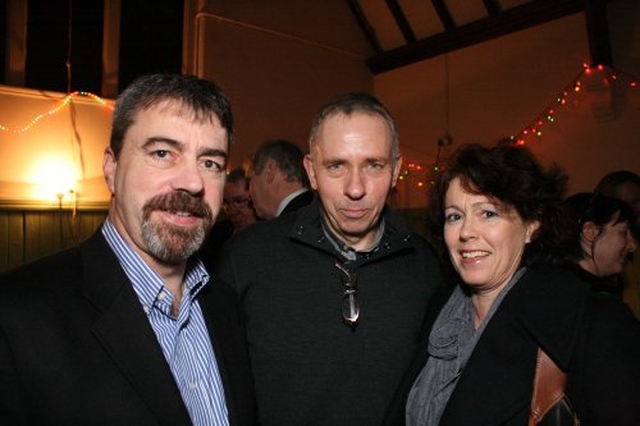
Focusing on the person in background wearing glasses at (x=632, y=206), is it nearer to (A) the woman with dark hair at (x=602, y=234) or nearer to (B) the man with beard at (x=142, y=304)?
(A) the woman with dark hair at (x=602, y=234)

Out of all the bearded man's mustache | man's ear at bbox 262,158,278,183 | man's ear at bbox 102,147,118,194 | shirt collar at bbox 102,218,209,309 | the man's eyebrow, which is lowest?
shirt collar at bbox 102,218,209,309

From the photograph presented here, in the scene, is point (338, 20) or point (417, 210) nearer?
point (417, 210)

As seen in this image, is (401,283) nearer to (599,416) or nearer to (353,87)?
(599,416)

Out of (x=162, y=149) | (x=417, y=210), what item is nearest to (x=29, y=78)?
(x=417, y=210)

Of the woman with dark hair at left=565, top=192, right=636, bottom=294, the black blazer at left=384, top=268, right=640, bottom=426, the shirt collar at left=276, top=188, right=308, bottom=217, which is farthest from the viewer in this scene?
the shirt collar at left=276, top=188, right=308, bottom=217

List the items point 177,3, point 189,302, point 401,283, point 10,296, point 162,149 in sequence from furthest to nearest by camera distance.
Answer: point 177,3, point 401,283, point 189,302, point 162,149, point 10,296

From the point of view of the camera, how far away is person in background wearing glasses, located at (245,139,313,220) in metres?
3.94

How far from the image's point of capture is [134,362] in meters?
1.38

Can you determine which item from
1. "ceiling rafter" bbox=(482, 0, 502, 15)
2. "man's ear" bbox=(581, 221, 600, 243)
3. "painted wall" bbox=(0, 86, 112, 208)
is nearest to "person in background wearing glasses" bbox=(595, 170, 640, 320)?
"man's ear" bbox=(581, 221, 600, 243)

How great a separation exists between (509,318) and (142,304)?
108 cm

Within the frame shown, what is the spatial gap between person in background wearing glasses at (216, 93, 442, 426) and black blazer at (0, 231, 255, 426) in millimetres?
651

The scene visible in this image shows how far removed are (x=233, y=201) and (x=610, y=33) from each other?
18.0ft

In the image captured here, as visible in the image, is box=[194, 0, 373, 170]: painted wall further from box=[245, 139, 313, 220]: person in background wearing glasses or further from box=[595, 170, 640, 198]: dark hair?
box=[595, 170, 640, 198]: dark hair

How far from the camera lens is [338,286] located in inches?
82.4
